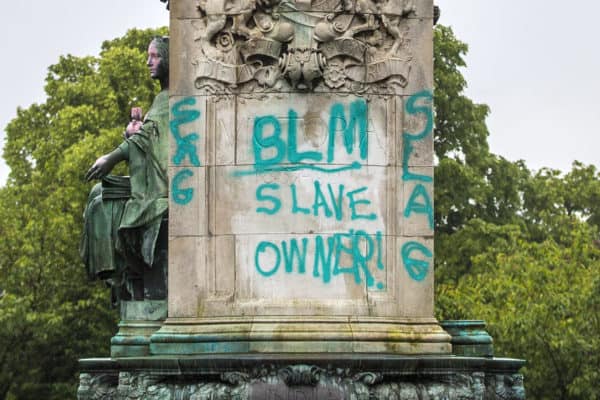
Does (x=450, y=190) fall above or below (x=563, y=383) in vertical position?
above

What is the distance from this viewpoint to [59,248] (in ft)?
149

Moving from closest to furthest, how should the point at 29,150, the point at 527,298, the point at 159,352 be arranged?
the point at 159,352, the point at 527,298, the point at 29,150

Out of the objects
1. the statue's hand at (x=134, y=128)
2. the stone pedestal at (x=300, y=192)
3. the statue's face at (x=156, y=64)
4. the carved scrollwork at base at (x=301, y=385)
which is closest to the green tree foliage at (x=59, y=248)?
the statue's hand at (x=134, y=128)

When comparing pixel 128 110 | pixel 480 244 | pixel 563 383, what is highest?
pixel 128 110

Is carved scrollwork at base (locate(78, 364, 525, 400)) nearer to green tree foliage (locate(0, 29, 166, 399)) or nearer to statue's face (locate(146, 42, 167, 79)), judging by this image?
statue's face (locate(146, 42, 167, 79))

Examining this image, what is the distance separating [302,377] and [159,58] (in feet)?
15.7

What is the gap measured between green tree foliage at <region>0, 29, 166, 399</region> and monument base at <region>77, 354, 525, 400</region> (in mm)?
23683

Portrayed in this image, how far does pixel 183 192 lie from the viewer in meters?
20.5

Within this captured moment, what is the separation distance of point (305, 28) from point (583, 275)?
24.6m

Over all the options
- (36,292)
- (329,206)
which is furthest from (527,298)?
(329,206)

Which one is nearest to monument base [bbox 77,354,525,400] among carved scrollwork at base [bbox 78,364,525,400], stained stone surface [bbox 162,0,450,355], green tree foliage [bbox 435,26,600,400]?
carved scrollwork at base [bbox 78,364,525,400]

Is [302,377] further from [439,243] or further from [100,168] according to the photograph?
[439,243]

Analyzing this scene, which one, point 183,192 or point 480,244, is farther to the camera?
point 480,244

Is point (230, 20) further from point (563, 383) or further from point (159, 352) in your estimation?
point (563, 383)
